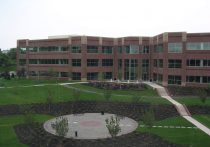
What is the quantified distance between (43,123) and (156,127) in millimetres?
16513

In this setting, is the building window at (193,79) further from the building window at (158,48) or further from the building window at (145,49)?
the building window at (145,49)

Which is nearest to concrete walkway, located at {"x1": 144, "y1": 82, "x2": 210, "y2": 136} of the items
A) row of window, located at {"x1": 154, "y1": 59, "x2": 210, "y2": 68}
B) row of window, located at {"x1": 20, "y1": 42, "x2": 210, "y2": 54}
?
row of window, located at {"x1": 154, "y1": 59, "x2": 210, "y2": 68}

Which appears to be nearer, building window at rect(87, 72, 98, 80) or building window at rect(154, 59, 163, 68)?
building window at rect(154, 59, 163, 68)

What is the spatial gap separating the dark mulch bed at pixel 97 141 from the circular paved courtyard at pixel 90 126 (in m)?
1.47

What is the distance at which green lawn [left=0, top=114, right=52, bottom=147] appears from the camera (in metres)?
30.0

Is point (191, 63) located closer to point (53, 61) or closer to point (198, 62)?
point (198, 62)

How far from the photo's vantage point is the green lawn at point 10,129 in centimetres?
2998

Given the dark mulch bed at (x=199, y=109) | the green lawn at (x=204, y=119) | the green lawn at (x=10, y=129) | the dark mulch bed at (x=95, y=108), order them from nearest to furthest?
the green lawn at (x=10, y=129) < the green lawn at (x=204, y=119) < the dark mulch bed at (x=95, y=108) < the dark mulch bed at (x=199, y=109)

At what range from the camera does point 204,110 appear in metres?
46.0

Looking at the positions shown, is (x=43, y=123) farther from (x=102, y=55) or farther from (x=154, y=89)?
(x=102, y=55)

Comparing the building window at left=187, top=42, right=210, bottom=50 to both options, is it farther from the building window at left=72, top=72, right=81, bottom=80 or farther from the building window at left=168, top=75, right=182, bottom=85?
the building window at left=72, top=72, right=81, bottom=80

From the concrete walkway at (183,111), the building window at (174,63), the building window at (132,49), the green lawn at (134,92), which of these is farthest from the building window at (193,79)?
the building window at (132,49)

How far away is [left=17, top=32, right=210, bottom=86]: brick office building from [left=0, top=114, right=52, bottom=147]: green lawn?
32.5 m

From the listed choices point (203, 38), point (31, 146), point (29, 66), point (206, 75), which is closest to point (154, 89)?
point (206, 75)
